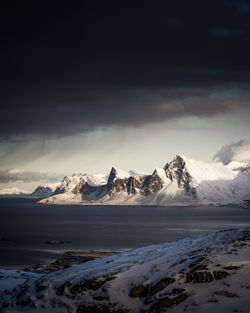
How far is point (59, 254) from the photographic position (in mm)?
87875

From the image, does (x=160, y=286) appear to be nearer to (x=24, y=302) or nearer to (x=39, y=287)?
(x=39, y=287)

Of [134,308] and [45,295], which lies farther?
[45,295]

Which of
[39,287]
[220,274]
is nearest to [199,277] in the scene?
[220,274]

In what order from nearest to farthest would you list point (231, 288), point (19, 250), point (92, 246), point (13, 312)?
point (231, 288) → point (13, 312) → point (19, 250) → point (92, 246)

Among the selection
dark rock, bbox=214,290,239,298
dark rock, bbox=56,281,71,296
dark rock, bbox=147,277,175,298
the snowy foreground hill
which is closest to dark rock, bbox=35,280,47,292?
the snowy foreground hill

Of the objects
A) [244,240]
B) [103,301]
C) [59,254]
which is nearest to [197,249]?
[244,240]

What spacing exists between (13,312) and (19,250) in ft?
239

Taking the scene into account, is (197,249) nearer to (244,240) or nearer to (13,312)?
(244,240)

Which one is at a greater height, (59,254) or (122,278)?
(122,278)

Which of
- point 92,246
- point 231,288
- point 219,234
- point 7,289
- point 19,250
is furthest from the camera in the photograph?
point 92,246

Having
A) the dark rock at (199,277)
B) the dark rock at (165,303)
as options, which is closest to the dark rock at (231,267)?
the dark rock at (199,277)

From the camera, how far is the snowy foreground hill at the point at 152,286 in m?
24.7

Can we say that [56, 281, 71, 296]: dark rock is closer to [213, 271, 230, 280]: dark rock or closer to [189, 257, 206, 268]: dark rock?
[189, 257, 206, 268]: dark rock

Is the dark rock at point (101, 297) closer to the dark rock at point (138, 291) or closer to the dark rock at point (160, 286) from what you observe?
the dark rock at point (138, 291)
